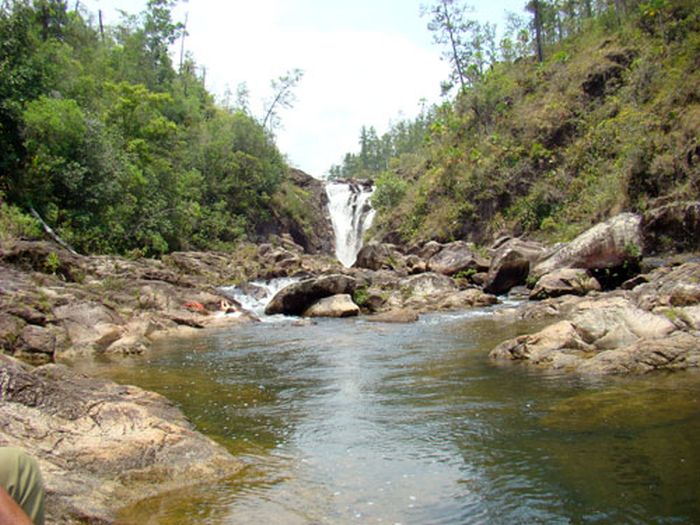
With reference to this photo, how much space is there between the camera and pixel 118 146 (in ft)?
96.9

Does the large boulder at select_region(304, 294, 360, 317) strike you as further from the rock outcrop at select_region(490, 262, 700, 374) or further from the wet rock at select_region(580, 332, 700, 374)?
the wet rock at select_region(580, 332, 700, 374)

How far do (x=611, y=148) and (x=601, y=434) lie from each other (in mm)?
27272

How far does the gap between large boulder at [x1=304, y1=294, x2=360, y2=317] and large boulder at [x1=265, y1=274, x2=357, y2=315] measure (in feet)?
1.20

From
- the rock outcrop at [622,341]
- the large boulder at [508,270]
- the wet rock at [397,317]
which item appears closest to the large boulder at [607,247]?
the large boulder at [508,270]

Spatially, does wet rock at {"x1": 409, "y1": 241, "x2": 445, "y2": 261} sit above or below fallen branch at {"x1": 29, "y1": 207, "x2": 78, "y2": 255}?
below

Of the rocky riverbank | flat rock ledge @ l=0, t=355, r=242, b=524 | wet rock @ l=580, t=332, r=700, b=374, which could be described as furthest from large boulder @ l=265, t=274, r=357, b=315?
flat rock ledge @ l=0, t=355, r=242, b=524

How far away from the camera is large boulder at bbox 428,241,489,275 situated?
24891 millimetres

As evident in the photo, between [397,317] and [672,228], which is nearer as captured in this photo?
[397,317]

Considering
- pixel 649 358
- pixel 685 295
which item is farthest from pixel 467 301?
pixel 649 358

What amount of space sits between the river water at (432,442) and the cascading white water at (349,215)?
123ft

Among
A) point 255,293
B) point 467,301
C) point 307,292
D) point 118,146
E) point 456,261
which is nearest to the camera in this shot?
point 467,301

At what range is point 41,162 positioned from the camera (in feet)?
78.3

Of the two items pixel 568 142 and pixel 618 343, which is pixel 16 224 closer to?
pixel 618 343

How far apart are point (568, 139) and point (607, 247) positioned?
16055 mm
